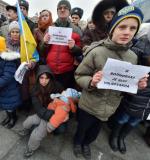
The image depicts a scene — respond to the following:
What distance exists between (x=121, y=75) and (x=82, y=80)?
39cm

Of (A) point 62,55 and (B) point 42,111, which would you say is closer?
(B) point 42,111

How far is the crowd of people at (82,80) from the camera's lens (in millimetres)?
1664

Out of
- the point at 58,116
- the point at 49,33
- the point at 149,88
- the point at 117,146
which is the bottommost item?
the point at 117,146

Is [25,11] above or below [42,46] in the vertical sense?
above

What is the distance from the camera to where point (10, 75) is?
7.59 feet

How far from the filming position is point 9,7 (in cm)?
305

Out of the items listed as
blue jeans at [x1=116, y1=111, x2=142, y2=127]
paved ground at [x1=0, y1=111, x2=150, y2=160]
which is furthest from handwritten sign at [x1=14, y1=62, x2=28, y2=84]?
blue jeans at [x1=116, y1=111, x2=142, y2=127]

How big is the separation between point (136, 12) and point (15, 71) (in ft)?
5.55

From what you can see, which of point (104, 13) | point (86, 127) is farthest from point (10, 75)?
point (104, 13)

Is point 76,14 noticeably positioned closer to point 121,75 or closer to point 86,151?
point 121,75

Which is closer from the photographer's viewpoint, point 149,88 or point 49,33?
point 149,88

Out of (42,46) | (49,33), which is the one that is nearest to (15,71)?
(42,46)

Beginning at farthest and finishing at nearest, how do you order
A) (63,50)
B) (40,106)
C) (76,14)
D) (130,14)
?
(76,14), (63,50), (40,106), (130,14)

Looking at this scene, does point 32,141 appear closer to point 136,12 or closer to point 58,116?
point 58,116
